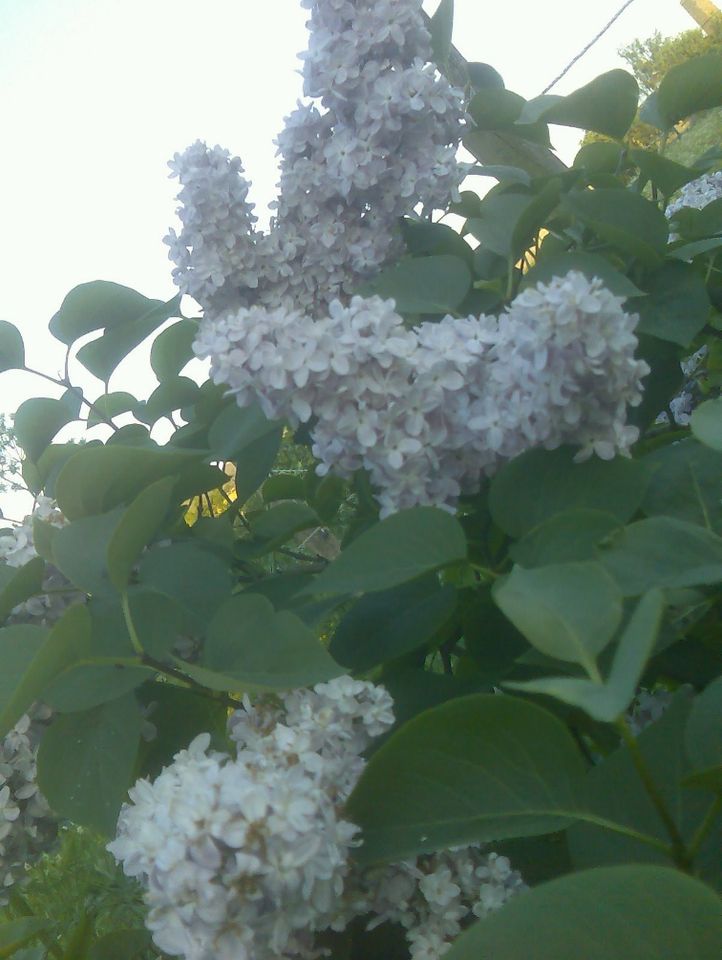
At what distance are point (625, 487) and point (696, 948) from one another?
0.23 meters

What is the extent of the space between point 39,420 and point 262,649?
0.43m

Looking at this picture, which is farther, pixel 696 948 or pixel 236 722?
pixel 236 722

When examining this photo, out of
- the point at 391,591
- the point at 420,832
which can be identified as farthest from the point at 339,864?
the point at 391,591

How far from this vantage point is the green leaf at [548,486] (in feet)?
1.60

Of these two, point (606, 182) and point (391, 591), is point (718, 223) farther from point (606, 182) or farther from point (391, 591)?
point (391, 591)

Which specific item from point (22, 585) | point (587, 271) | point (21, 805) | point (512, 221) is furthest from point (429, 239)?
point (21, 805)

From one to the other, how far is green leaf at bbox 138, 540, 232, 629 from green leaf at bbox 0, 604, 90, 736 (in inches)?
2.8

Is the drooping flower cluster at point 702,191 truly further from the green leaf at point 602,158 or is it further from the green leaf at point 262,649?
the green leaf at point 262,649

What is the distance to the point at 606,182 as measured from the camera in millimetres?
712

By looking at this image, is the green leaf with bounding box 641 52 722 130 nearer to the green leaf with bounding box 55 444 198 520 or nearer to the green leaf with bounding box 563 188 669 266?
the green leaf with bounding box 563 188 669 266

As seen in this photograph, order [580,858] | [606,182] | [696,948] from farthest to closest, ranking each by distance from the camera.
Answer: [606,182] < [580,858] < [696,948]

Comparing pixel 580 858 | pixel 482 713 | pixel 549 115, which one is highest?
pixel 549 115

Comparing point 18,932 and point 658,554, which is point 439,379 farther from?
point 18,932

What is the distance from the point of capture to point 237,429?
2.03 feet
